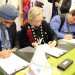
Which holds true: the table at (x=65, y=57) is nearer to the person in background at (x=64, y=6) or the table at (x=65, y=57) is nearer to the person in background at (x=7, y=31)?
the person in background at (x=7, y=31)

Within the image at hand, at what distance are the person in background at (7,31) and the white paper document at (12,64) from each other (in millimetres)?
70

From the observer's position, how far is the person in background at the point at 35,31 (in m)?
1.78

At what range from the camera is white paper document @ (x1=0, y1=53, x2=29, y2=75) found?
107 cm

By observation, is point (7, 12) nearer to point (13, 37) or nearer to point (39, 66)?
point (13, 37)

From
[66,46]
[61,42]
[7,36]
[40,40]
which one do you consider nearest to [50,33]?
[40,40]

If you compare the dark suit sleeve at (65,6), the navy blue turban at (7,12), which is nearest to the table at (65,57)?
the navy blue turban at (7,12)

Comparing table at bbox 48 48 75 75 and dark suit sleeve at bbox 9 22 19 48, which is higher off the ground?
dark suit sleeve at bbox 9 22 19 48

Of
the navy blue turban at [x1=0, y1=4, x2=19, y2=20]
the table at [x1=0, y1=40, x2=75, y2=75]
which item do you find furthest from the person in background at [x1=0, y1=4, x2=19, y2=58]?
the table at [x1=0, y1=40, x2=75, y2=75]

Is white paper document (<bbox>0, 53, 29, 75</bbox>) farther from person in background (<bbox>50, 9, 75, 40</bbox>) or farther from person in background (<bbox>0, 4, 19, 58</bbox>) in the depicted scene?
person in background (<bbox>50, 9, 75, 40</bbox>)

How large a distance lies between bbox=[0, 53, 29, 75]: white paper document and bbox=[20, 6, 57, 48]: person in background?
0.59 metres

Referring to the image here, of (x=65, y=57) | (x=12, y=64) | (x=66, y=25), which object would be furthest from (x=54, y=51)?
(x=66, y=25)

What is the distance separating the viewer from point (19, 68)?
1082 mm

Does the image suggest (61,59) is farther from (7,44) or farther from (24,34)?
(24,34)

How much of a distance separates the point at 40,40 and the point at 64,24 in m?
0.54
